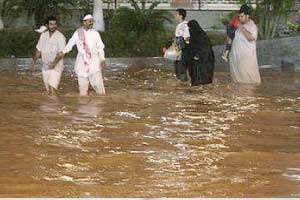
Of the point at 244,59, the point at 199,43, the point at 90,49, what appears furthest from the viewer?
the point at 244,59

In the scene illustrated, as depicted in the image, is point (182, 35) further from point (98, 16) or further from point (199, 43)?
point (98, 16)

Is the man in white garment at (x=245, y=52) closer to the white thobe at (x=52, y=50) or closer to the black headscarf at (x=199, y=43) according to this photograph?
the black headscarf at (x=199, y=43)

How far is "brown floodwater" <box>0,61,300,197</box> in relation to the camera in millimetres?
6770

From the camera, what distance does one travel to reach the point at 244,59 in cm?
1435

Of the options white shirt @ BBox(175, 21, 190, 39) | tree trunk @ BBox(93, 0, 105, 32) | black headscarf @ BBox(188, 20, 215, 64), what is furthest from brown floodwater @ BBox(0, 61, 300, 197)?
tree trunk @ BBox(93, 0, 105, 32)

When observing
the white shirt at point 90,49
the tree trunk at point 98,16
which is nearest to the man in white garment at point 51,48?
the white shirt at point 90,49

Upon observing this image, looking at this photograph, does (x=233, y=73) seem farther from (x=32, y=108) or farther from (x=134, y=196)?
(x=134, y=196)

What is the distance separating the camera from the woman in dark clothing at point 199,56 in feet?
45.8

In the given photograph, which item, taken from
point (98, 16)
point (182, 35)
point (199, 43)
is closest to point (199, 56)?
point (199, 43)

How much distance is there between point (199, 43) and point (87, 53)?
2.75 meters

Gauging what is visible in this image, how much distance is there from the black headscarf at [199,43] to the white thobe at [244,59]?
1.73ft

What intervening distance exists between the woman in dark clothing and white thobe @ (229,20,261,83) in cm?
51

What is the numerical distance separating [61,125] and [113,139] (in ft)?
3.67

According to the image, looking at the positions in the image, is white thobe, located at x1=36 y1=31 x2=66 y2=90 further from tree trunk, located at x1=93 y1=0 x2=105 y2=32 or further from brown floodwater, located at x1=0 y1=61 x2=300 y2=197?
tree trunk, located at x1=93 y1=0 x2=105 y2=32
